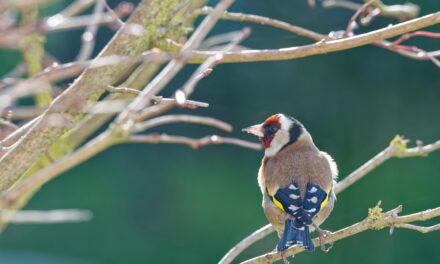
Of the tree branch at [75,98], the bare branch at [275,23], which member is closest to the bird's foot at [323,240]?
the bare branch at [275,23]

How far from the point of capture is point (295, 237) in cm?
297

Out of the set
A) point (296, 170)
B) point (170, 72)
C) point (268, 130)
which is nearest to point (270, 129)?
point (268, 130)

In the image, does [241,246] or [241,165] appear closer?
[241,246]

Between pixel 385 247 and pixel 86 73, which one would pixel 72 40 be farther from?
pixel 86 73

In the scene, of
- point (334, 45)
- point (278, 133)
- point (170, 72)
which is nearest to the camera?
point (170, 72)

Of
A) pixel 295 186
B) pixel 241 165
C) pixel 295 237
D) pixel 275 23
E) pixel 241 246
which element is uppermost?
pixel 241 165

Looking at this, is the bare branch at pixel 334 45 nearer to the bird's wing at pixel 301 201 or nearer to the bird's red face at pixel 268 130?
the bird's wing at pixel 301 201

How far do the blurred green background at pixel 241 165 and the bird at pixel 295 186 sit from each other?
2226 mm

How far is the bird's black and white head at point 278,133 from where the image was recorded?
380 centimetres

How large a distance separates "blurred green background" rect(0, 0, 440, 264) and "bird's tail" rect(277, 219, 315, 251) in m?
2.84

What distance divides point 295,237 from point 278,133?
959mm

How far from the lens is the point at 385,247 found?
5879 mm

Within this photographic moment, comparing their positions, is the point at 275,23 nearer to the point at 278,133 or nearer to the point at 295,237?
the point at 295,237

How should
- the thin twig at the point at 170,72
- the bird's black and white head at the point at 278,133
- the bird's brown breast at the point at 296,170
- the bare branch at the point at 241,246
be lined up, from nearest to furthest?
the thin twig at the point at 170,72 → the bare branch at the point at 241,246 → the bird's brown breast at the point at 296,170 → the bird's black and white head at the point at 278,133
